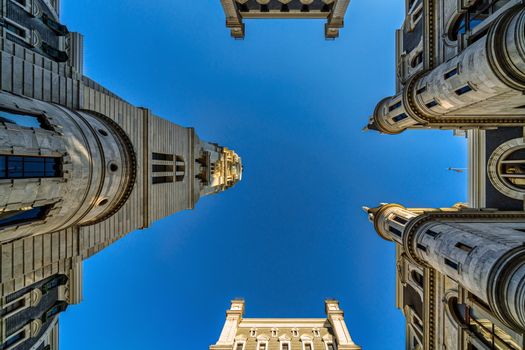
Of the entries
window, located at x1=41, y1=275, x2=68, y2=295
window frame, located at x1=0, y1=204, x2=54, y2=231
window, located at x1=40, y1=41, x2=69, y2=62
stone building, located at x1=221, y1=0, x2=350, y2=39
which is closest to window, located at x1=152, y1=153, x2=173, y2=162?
window, located at x1=41, y1=275, x2=68, y2=295

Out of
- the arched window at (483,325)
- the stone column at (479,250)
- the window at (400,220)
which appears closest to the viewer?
the stone column at (479,250)

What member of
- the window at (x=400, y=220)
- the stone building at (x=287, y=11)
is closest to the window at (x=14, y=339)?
the window at (x=400, y=220)

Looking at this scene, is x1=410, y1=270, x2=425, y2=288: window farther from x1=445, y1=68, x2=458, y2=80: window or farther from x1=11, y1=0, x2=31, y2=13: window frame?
x1=11, y1=0, x2=31, y2=13: window frame

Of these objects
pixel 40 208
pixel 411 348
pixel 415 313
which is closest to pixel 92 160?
pixel 40 208

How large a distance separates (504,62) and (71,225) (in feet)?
95.7

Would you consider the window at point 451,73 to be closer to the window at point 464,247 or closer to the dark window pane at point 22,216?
the window at point 464,247

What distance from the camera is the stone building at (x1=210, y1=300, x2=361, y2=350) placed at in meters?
44.3

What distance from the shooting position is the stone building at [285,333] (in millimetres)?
44312

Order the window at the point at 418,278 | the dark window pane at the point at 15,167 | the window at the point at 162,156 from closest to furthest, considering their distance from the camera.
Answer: the dark window pane at the point at 15,167
the window at the point at 162,156
the window at the point at 418,278

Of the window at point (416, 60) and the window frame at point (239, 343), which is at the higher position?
the window at point (416, 60)

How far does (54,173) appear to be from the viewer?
13.6 meters

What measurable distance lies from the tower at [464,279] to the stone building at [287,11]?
105 ft

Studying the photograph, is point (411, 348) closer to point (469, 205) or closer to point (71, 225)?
point (469, 205)

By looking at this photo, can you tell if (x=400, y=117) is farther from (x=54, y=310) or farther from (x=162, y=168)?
(x=54, y=310)
